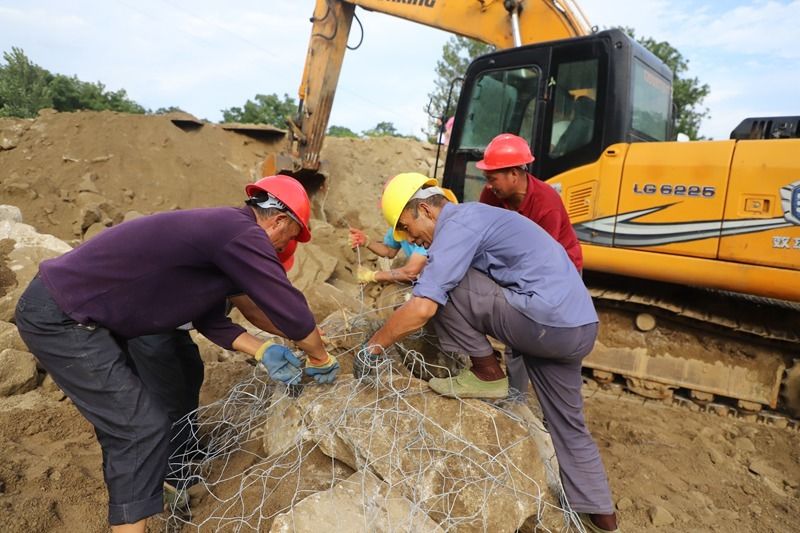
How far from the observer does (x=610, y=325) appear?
4777mm

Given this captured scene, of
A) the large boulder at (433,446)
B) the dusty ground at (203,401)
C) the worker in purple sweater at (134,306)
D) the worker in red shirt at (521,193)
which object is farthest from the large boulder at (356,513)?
the worker in red shirt at (521,193)

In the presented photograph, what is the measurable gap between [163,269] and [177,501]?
1234mm

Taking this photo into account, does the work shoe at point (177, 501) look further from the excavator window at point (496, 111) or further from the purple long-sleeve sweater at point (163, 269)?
the excavator window at point (496, 111)

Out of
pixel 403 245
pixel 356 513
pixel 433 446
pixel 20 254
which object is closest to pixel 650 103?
pixel 403 245

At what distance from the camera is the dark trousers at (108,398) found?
2.10 metres

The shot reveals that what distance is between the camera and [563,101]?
4492mm

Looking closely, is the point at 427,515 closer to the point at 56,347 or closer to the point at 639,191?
the point at 56,347

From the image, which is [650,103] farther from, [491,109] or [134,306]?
[134,306]

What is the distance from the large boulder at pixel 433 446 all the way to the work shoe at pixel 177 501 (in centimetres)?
45

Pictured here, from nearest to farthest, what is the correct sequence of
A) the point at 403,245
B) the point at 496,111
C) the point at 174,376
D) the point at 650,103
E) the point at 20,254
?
the point at 174,376, the point at 403,245, the point at 650,103, the point at 496,111, the point at 20,254

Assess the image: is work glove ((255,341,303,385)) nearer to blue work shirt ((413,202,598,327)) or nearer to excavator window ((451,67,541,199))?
blue work shirt ((413,202,598,327))

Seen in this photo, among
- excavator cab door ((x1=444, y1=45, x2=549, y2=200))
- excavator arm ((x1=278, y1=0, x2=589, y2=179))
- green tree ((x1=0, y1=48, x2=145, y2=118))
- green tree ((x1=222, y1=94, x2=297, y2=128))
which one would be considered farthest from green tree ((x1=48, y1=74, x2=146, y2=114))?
excavator cab door ((x1=444, y1=45, x2=549, y2=200))

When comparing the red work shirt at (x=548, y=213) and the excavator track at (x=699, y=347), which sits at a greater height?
the red work shirt at (x=548, y=213)

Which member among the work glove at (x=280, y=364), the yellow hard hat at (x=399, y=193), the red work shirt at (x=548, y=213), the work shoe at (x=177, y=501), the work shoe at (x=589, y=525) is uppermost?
the red work shirt at (x=548, y=213)
